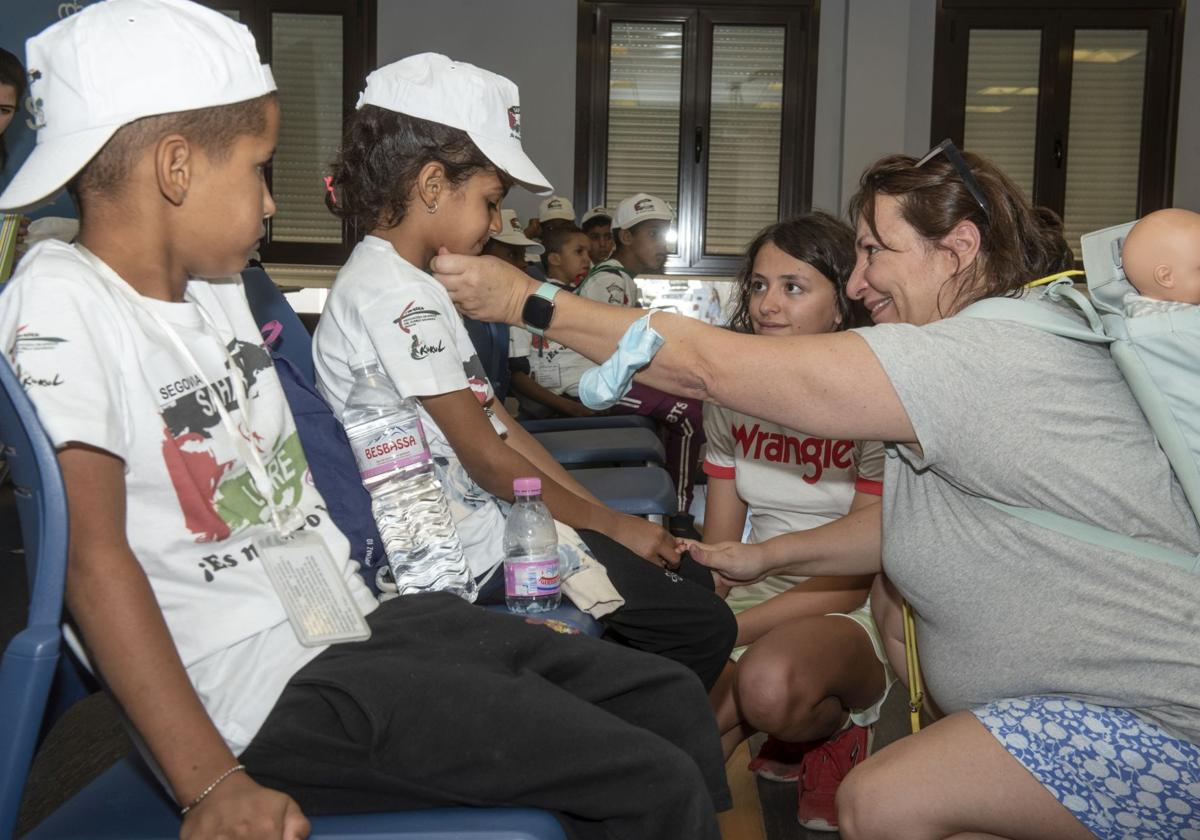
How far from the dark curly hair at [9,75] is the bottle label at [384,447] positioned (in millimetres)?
1720

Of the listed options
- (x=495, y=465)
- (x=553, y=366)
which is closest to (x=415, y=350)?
(x=495, y=465)

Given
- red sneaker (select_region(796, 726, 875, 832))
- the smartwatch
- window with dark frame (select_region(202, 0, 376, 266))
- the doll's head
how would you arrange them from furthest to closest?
window with dark frame (select_region(202, 0, 376, 266)), red sneaker (select_region(796, 726, 875, 832)), the smartwatch, the doll's head

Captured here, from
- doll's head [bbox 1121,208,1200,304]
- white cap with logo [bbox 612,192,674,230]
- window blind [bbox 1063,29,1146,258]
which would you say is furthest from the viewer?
window blind [bbox 1063,29,1146,258]

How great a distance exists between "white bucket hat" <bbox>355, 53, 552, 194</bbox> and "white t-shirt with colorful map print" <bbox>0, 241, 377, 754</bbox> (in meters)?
0.83

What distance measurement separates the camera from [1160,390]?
1362 mm

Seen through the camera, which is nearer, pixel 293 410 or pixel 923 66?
pixel 293 410

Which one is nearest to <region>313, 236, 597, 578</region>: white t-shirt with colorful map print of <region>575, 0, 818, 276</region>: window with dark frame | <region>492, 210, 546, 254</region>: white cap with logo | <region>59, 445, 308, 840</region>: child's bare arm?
<region>59, 445, 308, 840</region>: child's bare arm

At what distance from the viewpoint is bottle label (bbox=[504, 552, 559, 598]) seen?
1727 mm

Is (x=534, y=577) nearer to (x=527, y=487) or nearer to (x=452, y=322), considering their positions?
(x=527, y=487)

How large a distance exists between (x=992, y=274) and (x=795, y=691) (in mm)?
864

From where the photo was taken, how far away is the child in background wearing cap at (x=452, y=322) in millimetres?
1873

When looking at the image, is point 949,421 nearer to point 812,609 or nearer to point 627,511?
point 812,609

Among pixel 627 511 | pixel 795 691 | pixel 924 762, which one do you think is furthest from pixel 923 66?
pixel 924 762

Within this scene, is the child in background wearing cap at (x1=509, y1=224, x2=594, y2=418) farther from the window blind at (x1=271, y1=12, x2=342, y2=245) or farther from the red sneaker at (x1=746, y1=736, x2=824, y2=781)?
the window blind at (x1=271, y1=12, x2=342, y2=245)
